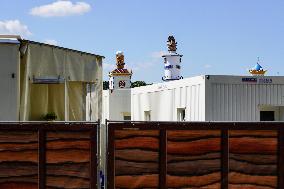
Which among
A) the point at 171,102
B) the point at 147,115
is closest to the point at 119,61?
the point at 147,115

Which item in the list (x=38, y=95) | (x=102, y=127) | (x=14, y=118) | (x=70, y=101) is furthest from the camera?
(x=70, y=101)

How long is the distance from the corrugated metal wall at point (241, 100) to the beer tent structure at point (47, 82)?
121 inches

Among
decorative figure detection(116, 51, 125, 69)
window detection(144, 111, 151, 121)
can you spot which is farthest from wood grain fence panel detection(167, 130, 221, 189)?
decorative figure detection(116, 51, 125, 69)

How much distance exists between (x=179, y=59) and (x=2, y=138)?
2100 cm

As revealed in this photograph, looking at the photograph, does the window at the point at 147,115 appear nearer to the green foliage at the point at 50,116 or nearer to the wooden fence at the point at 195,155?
the green foliage at the point at 50,116

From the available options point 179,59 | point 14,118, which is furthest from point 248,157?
point 179,59

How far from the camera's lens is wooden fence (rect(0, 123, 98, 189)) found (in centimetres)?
772

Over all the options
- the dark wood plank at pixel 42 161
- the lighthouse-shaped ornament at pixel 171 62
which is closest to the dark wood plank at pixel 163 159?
the dark wood plank at pixel 42 161

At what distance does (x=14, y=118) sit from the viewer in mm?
9461

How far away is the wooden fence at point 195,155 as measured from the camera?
7.79 m

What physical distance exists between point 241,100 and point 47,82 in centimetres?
558

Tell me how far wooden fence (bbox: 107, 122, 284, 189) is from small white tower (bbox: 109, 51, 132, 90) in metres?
21.0

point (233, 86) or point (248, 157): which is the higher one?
point (233, 86)

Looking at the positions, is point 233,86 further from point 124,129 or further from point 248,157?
point 124,129
